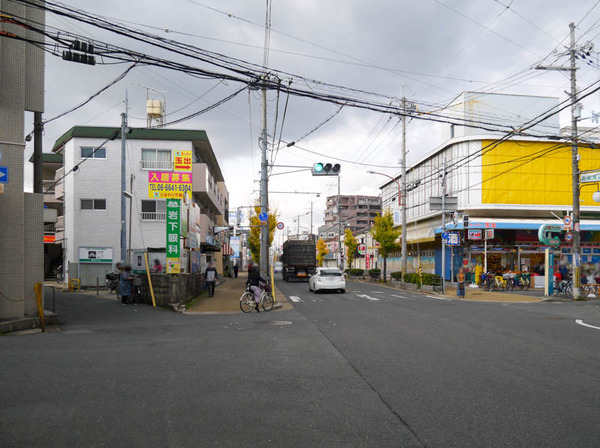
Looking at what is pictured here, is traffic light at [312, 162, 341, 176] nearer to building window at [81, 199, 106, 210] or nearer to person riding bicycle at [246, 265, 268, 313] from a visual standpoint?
person riding bicycle at [246, 265, 268, 313]

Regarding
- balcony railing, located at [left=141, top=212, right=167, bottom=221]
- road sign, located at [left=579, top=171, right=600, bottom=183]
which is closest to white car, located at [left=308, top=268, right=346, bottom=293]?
balcony railing, located at [left=141, top=212, right=167, bottom=221]

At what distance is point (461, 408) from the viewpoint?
5.18 m

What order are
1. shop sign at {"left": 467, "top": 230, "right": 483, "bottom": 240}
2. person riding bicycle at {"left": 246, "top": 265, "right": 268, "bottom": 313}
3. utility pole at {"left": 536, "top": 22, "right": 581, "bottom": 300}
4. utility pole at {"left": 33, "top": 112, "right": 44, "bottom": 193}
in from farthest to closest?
shop sign at {"left": 467, "top": 230, "right": 483, "bottom": 240} < utility pole at {"left": 536, "top": 22, "right": 581, "bottom": 300} < person riding bicycle at {"left": 246, "top": 265, "right": 268, "bottom": 313} < utility pole at {"left": 33, "top": 112, "right": 44, "bottom": 193}

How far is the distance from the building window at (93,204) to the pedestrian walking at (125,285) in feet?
41.5

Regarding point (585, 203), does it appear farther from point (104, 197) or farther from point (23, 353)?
point (23, 353)

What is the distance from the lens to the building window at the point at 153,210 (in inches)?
1226

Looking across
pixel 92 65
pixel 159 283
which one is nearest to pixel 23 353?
pixel 92 65

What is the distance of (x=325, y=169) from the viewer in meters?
19.0

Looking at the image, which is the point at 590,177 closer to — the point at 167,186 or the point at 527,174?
the point at 527,174

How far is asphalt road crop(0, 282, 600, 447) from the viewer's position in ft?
14.6

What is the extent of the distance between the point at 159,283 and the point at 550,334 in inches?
542

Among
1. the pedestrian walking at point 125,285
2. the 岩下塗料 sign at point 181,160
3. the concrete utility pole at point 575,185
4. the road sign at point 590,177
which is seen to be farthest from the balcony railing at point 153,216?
the road sign at point 590,177

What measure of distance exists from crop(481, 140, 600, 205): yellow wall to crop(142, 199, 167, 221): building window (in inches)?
927

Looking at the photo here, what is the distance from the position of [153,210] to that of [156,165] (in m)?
2.97
